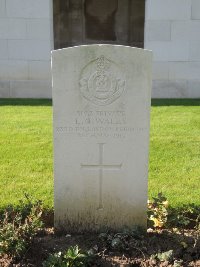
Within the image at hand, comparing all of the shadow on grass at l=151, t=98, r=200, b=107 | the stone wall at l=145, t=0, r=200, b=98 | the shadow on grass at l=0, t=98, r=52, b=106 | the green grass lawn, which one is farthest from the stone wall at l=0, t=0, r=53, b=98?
the shadow on grass at l=151, t=98, r=200, b=107

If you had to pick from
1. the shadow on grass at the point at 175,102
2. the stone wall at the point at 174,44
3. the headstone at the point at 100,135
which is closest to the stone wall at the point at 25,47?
the stone wall at the point at 174,44

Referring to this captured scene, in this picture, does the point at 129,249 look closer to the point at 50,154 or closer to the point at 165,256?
the point at 165,256

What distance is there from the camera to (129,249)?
3.42m

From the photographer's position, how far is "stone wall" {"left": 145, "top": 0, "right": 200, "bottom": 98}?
9.85 m

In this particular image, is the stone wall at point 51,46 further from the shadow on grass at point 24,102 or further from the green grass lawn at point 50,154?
the green grass lawn at point 50,154

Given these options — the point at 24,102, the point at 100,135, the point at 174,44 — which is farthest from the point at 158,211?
the point at 174,44

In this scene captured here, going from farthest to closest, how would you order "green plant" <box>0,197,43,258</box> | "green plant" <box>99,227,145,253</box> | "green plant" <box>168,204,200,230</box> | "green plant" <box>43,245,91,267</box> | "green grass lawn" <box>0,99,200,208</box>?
"green grass lawn" <box>0,99,200,208</box> < "green plant" <box>168,204,200,230</box> < "green plant" <box>99,227,145,253</box> < "green plant" <box>0,197,43,258</box> < "green plant" <box>43,245,91,267</box>

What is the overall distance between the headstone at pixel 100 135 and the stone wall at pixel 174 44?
6.77 meters

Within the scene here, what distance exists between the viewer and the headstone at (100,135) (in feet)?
11.3

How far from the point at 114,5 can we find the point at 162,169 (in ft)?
30.8

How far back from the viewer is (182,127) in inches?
284

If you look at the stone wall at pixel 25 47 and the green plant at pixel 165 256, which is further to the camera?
the stone wall at pixel 25 47

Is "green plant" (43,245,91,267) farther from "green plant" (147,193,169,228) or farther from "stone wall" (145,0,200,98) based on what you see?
"stone wall" (145,0,200,98)

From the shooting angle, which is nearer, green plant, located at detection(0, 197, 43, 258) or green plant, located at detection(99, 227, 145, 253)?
green plant, located at detection(0, 197, 43, 258)
